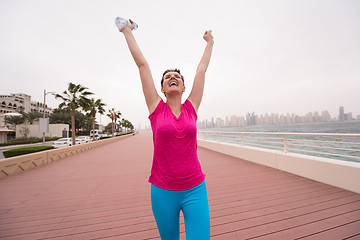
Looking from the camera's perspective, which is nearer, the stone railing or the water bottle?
the water bottle

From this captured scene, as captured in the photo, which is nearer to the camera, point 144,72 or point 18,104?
point 144,72

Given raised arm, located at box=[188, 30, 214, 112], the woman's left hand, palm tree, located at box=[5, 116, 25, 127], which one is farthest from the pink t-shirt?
palm tree, located at box=[5, 116, 25, 127]

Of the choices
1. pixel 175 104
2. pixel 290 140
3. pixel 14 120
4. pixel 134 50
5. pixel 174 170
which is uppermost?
pixel 14 120

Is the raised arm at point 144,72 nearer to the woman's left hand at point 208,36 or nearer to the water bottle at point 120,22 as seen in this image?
the water bottle at point 120,22

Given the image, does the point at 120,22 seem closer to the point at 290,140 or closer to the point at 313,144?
the point at 290,140

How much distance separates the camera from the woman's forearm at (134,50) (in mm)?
1255

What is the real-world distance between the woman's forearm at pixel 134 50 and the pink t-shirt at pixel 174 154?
449 mm

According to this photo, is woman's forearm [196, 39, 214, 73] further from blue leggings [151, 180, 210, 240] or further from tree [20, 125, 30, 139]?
tree [20, 125, 30, 139]

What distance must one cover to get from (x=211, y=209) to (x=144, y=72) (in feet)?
8.34

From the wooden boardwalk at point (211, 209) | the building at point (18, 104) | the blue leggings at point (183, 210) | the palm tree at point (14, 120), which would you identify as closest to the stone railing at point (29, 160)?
the wooden boardwalk at point (211, 209)

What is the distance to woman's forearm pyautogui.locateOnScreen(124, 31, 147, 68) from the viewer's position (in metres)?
1.25

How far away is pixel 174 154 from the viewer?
110 cm

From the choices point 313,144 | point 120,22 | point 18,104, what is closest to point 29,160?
point 120,22

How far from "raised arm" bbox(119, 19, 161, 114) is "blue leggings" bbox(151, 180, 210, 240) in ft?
2.02
